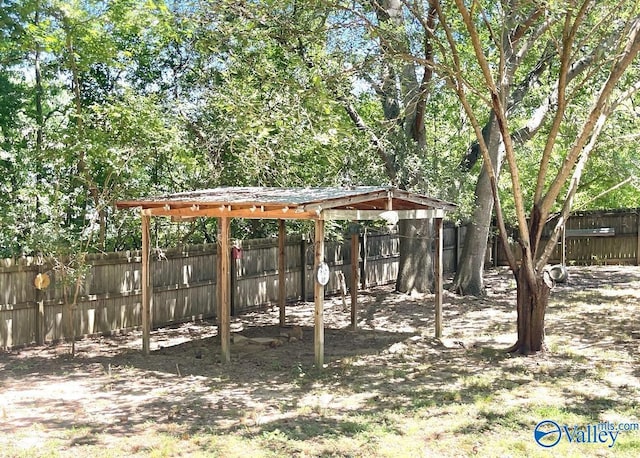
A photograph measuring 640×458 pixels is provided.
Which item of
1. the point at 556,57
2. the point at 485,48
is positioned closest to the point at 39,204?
the point at 485,48

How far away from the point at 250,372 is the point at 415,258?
736 centimetres

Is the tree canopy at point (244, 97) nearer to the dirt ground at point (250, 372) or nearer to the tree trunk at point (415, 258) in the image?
the tree trunk at point (415, 258)

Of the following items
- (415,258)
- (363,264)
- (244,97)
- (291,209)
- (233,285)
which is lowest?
(233,285)

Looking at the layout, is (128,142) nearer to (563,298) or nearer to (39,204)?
(39,204)

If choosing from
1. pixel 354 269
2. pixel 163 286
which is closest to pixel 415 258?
pixel 354 269

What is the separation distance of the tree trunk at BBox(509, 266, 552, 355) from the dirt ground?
0.26 m

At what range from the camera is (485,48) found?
14719 millimetres

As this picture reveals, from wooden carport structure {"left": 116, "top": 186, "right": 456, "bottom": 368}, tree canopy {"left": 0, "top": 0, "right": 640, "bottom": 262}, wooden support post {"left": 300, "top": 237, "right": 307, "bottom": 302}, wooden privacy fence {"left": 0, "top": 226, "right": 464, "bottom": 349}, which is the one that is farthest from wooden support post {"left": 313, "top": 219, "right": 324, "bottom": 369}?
wooden support post {"left": 300, "top": 237, "right": 307, "bottom": 302}

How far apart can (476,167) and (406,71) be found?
4.91 metres

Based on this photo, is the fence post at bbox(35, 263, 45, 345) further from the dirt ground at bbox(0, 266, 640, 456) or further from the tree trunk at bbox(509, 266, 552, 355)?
the tree trunk at bbox(509, 266, 552, 355)

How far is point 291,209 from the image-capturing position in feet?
27.9

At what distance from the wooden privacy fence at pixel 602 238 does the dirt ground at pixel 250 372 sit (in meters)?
7.75

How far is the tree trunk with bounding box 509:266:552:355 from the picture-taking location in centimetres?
946

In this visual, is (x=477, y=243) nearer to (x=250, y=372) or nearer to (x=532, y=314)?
(x=532, y=314)
